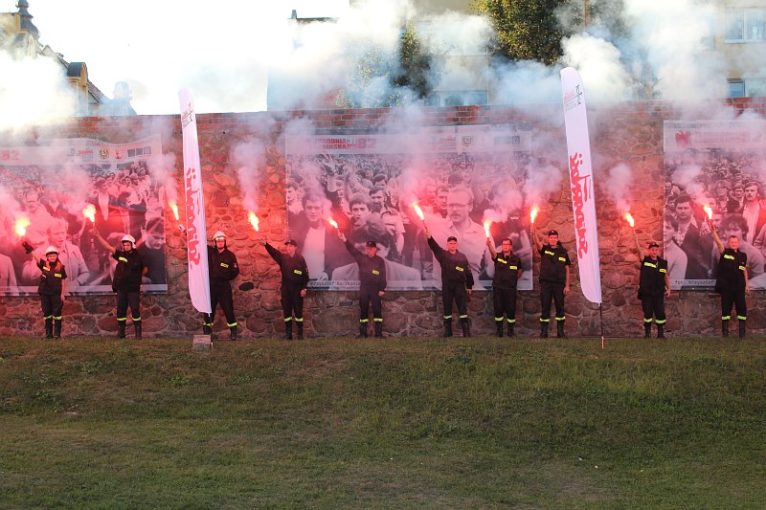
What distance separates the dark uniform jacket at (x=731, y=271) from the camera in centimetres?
1342

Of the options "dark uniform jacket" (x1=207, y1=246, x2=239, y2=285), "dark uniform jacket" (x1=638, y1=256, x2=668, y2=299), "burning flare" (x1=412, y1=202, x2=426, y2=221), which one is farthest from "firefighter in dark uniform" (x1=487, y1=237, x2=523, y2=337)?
"dark uniform jacket" (x1=207, y1=246, x2=239, y2=285)

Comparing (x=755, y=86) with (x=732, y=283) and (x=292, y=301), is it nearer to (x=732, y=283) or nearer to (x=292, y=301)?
(x=732, y=283)

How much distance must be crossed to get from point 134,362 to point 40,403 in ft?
4.84

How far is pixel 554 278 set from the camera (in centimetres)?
1353

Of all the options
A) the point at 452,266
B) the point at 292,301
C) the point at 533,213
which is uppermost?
the point at 533,213

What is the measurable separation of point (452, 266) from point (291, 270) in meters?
2.49

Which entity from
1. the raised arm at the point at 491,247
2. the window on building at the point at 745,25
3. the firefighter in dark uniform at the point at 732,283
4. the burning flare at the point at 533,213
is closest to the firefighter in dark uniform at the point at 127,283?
the raised arm at the point at 491,247

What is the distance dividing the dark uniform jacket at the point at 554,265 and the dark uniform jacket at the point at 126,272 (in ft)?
20.7

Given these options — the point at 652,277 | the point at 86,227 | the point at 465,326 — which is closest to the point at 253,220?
the point at 86,227

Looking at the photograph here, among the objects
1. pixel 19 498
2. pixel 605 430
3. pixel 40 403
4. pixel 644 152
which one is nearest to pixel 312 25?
pixel 644 152

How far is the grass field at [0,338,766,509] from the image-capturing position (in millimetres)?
7238

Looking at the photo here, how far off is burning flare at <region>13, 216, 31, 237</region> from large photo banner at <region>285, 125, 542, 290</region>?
4.38 m

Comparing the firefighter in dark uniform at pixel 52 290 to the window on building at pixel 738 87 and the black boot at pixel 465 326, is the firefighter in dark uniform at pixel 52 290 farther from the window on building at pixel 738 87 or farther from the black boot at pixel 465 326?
the window on building at pixel 738 87

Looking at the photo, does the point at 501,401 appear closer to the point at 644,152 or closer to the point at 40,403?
the point at 40,403
